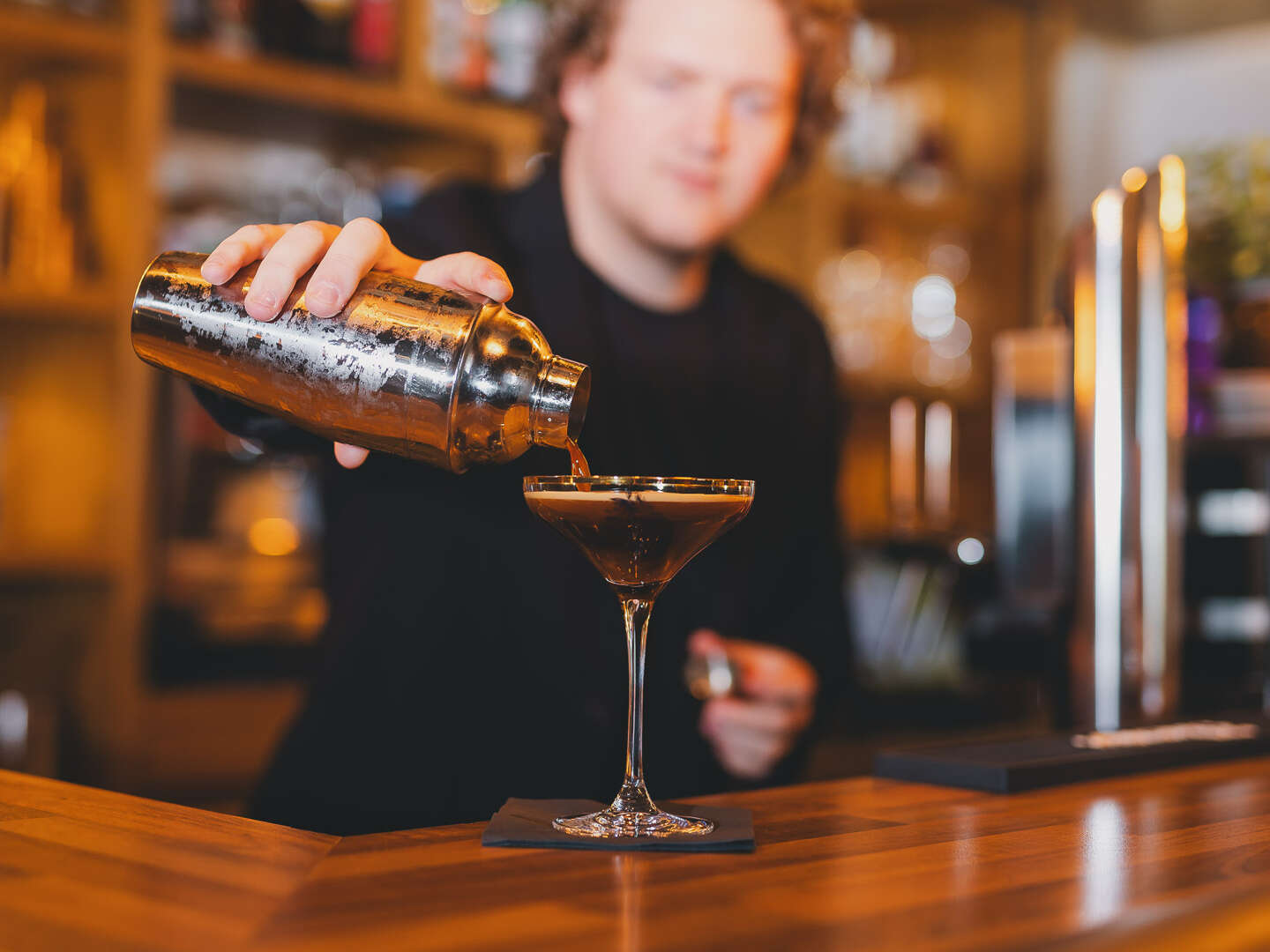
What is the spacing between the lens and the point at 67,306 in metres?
2.22

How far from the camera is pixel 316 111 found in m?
2.52

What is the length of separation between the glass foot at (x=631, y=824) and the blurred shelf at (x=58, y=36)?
182 cm

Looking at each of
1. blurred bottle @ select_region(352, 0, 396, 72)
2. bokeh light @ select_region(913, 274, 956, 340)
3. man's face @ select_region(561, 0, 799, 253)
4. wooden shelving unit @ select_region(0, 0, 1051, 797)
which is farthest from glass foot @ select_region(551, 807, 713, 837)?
bokeh light @ select_region(913, 274, 956, 340)

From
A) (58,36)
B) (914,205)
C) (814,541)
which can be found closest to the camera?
(814,541)

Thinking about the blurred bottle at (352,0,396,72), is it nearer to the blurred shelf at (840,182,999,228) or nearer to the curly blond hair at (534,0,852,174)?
the curly blond hair at (534,0,852,174)

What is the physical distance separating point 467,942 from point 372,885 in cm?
10

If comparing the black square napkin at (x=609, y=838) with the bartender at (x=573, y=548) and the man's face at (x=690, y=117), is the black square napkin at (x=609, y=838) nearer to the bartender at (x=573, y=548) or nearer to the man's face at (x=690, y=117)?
the bartender at (x=573, y=548)

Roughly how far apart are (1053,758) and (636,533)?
1.23ft

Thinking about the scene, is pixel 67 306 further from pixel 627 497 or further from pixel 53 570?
pixel 627 497

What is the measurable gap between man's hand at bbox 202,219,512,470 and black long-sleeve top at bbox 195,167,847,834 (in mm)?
483

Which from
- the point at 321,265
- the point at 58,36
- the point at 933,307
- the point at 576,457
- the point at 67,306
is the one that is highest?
the point at 58,36

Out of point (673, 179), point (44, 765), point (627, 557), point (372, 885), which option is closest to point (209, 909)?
point (372, 885)

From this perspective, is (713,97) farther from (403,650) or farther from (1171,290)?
(403,650)

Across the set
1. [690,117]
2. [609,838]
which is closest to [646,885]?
[609,838]
